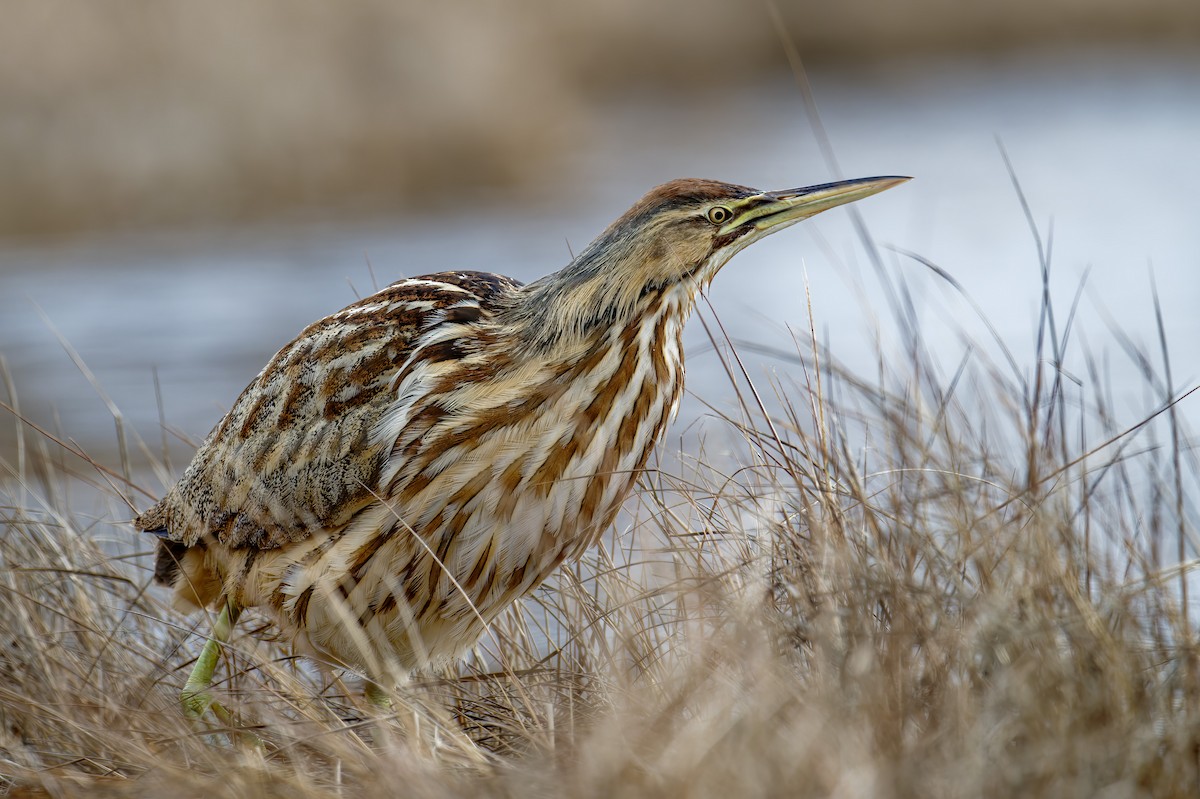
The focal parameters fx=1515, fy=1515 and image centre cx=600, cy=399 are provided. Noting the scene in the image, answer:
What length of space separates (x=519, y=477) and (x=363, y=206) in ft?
29.3

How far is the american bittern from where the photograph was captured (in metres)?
2.22

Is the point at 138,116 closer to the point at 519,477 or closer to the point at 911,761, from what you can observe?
the point at 519,477

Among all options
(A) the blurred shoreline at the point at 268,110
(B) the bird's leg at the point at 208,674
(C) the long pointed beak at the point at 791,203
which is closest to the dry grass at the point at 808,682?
(B) the bird's leg at the point at 208,674

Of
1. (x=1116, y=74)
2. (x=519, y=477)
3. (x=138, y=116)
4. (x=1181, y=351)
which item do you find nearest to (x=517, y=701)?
(x=519, y=477)

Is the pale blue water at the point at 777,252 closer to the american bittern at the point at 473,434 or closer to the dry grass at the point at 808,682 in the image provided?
the american bittern at the point at 473,434

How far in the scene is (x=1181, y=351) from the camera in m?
5.99

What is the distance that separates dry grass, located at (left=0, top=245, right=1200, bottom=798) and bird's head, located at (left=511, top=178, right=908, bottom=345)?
8.6 inches

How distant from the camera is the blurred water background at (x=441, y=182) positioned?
22.0 ft

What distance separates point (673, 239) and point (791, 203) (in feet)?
0.62

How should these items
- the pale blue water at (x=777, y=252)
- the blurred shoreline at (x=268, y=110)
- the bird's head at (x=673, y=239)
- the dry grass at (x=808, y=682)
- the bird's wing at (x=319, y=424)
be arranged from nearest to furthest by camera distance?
the dry grass at (x=808, y=682) < the bird's head at (x=673, y=239) < the bird's wing at (x=319, y=424) < the pale blue water at (x=777, y=252) < the blurred shoreline at (x=268, y=110)

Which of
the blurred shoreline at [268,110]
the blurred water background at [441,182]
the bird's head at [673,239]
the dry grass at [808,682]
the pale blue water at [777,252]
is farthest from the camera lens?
the blurred shoreline at [268,110]

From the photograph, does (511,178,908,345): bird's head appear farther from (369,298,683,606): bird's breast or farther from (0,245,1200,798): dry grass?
(0,245,1200,798): dry grass

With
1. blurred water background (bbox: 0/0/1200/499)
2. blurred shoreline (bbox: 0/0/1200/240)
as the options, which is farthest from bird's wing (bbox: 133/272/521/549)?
blurred shoreline (bbox: 0/0/1200/240)

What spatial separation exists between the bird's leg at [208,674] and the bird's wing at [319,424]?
0.13 m
